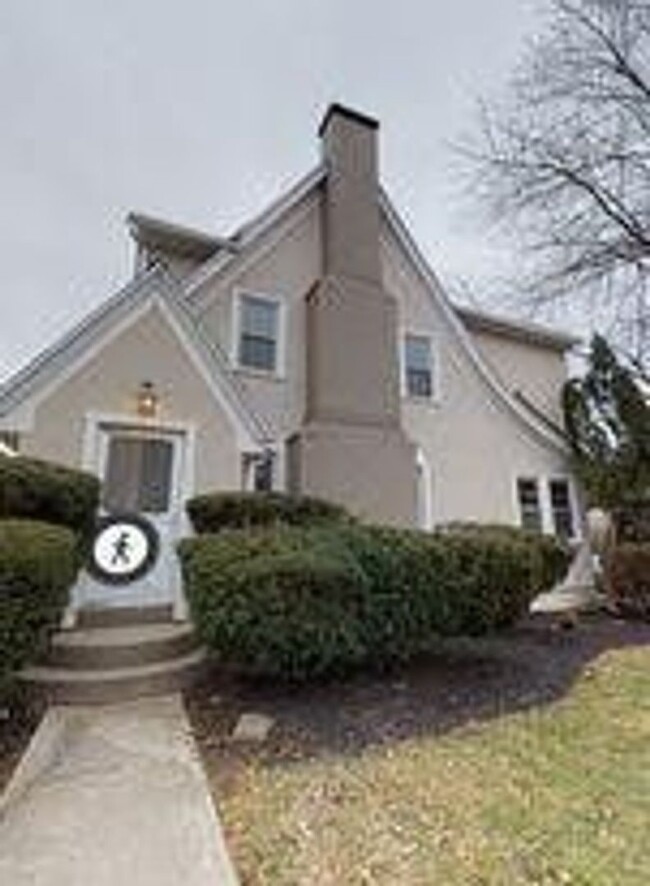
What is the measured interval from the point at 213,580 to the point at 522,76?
42.7 ft

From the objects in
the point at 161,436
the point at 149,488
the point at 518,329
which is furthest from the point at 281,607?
the point at 518,329

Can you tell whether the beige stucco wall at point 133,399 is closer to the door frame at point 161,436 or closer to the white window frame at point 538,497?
the door frame at point 161,436

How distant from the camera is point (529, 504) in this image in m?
14.2

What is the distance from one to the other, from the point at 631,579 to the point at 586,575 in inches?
72.6

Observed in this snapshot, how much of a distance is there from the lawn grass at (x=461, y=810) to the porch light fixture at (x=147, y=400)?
5.26 m

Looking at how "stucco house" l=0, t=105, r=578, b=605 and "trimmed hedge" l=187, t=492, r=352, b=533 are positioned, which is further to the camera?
"stucco house" l=0, t=105, r=578, b=605

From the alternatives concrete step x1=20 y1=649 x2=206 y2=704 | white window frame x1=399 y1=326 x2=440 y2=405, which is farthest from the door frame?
white window frame x1=399 y1=326 x2=440 y2=405

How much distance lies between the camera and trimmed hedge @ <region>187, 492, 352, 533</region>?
832 cm

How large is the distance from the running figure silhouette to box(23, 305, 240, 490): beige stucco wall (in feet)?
3.53

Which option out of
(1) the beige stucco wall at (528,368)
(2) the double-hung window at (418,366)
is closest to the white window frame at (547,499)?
(1) the beige stucco wall at (528,368)

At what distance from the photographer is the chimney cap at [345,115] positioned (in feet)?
44.9

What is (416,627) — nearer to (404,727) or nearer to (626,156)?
(404,727)

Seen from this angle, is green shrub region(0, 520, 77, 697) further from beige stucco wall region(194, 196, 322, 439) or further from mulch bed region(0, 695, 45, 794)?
beige stucco wall region(194, 196, 322, 439)

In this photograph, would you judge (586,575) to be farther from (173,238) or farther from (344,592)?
(173,238)
